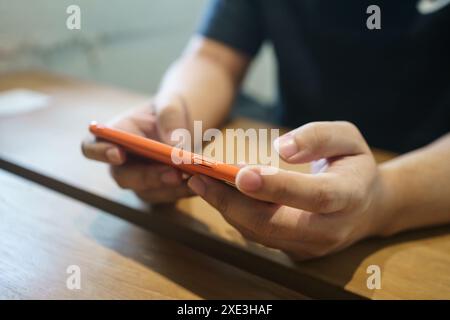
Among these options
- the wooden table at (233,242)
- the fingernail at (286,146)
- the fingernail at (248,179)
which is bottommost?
the wooden table at (233,242)

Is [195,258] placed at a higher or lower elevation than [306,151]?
lower

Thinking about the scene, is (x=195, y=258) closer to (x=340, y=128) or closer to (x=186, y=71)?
(x=340, y=128)

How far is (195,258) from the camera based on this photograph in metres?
0.41

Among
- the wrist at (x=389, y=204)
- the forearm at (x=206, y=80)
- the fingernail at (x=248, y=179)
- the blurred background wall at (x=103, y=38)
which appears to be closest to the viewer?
the fingernail at (x=248, y=179)

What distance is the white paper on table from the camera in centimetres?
74

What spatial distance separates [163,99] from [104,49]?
890 millimetres

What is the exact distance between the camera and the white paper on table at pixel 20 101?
2.43ft

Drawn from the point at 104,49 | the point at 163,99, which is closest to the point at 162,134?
→ the point at 163,99

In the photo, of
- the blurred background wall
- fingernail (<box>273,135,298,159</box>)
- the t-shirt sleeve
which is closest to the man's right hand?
fingernail (<box>273,135,298,159</box>)

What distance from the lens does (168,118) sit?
0.49 m

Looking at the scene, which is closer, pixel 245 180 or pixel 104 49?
pixel 245 180

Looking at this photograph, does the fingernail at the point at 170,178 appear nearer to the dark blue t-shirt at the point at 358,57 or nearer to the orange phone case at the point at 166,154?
the orange phone case at the point at 166,154

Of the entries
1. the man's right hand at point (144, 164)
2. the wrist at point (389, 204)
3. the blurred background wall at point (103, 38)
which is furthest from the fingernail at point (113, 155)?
the blurred background wall at point (103, 38)

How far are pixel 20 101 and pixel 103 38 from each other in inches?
22.3
